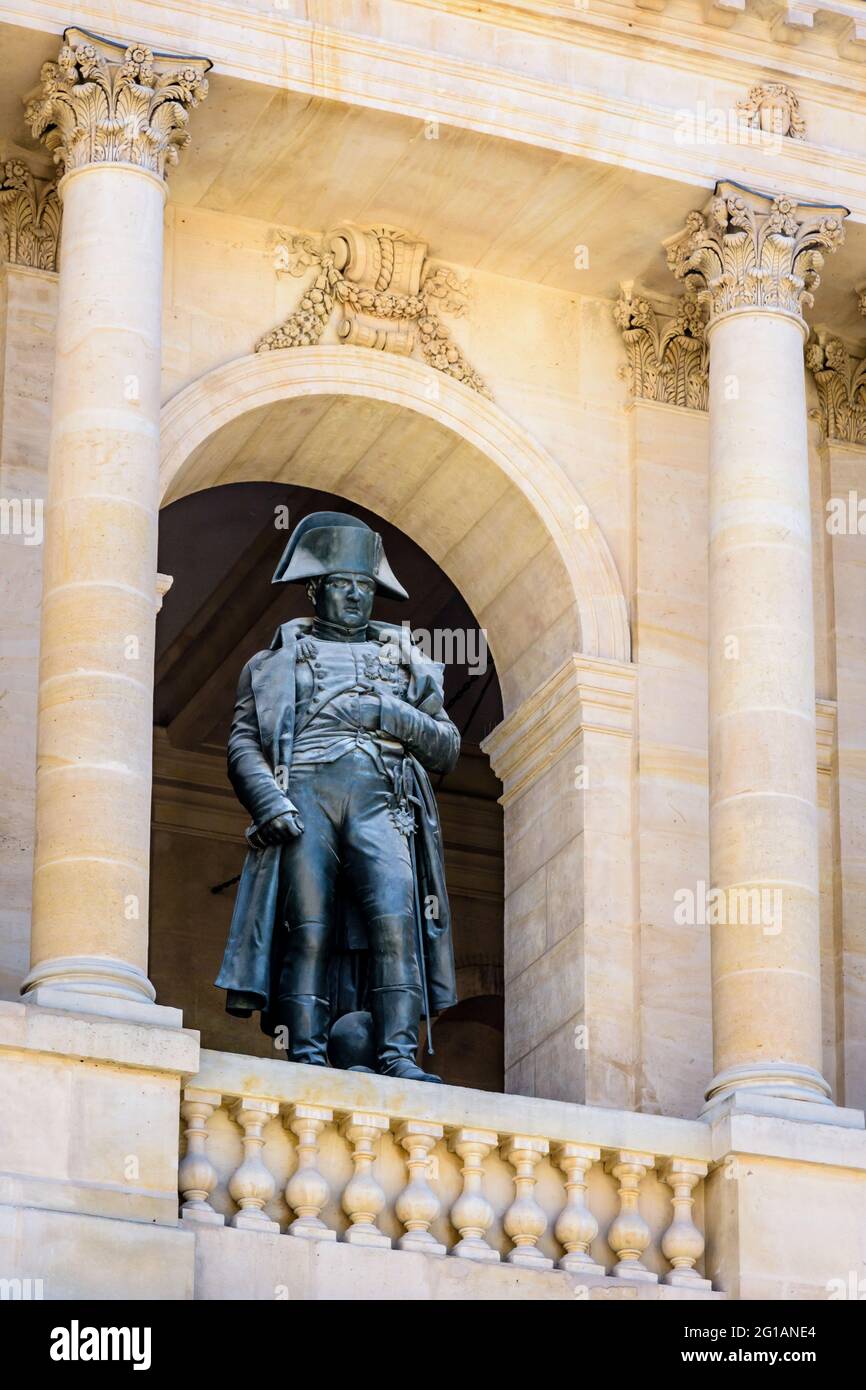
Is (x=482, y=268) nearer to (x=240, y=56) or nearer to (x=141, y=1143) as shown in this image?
(x=240, y=56)

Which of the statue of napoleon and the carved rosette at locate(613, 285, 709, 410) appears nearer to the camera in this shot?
the statue of napoleon

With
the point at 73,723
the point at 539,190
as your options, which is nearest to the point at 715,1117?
the point at 73,723

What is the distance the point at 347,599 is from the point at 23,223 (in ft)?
9.43

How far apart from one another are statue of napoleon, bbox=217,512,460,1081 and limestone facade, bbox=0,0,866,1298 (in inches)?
25.2

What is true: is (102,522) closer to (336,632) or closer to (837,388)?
(336,632)

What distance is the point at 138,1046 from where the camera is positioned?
17922 mm

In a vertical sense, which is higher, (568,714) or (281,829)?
(568,714)

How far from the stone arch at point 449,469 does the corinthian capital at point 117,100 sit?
1674 mm

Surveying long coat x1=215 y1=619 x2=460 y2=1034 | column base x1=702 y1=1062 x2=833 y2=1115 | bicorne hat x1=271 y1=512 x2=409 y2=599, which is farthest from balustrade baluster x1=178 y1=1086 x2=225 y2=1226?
bicorne hat x1=271 y1=512 x2=409 y2=599

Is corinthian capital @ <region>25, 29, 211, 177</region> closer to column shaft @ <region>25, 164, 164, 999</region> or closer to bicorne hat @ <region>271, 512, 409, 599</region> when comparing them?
column shaft @ <region>25, 164, 164, 999</region>

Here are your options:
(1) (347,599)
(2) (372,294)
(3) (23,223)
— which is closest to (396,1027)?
(1) (347,599)

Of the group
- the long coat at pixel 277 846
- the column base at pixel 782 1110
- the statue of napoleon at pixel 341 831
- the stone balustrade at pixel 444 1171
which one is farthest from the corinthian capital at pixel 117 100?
the column base at pixel 782 1110

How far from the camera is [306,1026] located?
63.6 ft

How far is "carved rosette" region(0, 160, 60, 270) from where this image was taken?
21.1 meters
